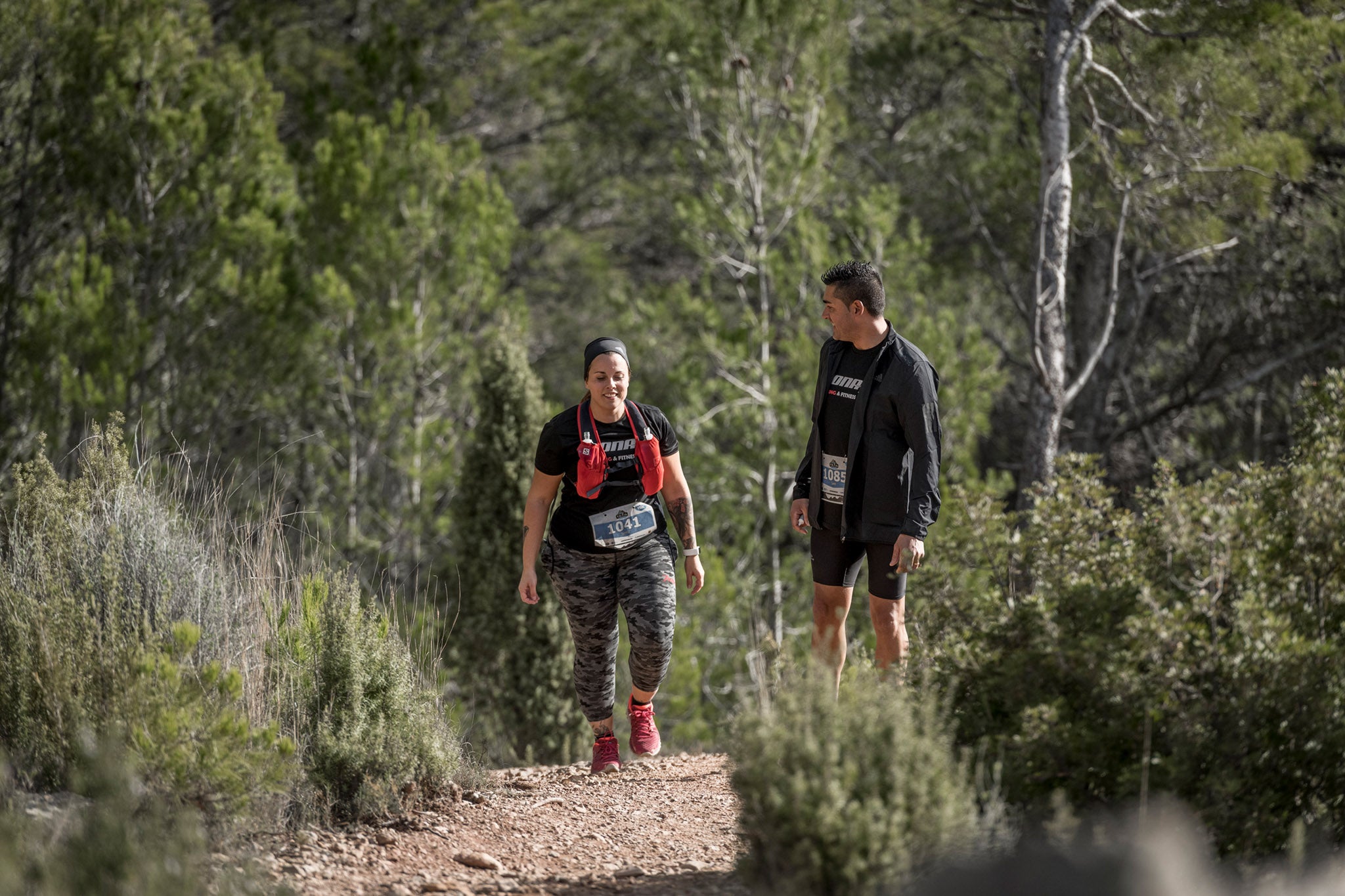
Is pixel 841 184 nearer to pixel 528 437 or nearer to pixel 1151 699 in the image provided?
pixel 528 437

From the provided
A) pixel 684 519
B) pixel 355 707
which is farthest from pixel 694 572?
pixel 355 707

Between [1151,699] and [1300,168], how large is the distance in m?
7.67

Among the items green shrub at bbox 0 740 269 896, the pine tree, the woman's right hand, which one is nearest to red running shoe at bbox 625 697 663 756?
the woman's right hand

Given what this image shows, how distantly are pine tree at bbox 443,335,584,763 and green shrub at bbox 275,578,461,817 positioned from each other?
4.16 m

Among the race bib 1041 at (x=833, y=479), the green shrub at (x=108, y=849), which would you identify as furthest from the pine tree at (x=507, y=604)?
the green shrub at (x=108, y=849)

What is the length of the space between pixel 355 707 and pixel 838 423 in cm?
202

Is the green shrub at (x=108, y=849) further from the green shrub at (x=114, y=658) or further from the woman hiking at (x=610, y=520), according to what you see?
the woman hiking at (x=610, y=520)

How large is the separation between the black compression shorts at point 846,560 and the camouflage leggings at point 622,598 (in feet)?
2.09

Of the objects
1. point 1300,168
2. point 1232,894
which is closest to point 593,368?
point 1232,894

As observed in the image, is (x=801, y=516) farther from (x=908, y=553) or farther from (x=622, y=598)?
(x=622, y=598)

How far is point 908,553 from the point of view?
3.95 m

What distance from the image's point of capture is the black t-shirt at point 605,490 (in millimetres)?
4535

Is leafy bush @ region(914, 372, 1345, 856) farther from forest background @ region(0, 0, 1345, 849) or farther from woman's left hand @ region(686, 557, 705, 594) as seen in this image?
forest background @ region(0, 0, 1345, 849)

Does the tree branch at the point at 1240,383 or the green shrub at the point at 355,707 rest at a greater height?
the tree branch at the point at 1240,383
